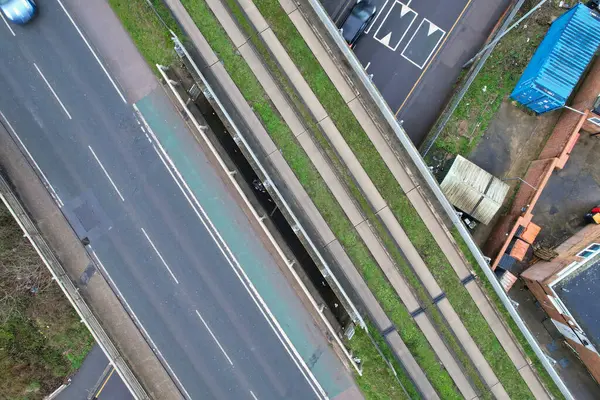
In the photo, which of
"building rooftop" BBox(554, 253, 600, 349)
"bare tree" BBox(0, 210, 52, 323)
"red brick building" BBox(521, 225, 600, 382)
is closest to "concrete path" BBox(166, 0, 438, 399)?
"red brick building" BBox(521, 225, 600, 382)

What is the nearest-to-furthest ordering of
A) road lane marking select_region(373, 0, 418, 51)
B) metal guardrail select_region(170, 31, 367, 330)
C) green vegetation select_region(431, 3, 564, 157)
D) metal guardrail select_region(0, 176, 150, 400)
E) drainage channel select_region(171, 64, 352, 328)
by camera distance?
metal guardrail select_region(170, 31, 367, 330) → metal guardrail select_region(0, 176, 150, 400) → drainage channel select_region(171, 64, 352, 328) → green vegetation select_region(431, 3, 564, 157) → road lane marking select_region(373, 0, 418, 51)

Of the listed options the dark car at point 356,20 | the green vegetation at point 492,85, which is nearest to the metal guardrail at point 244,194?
the dark car at point 356,20

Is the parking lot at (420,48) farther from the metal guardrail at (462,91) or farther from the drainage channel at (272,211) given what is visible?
the drainage channel at (272,211)

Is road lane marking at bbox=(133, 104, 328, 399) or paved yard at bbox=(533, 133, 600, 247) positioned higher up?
road lane marking at bbox=(133, 104, 328, 399)

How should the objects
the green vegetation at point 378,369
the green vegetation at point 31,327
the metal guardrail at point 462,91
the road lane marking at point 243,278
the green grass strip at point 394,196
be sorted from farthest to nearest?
1. the metal guardrail at point 462,91
2. the road lane marking at point 243,278
3. the green vegetation at point 31,327
4. the green vegetation at point 378,369
5. the green grass strip at point 394,196

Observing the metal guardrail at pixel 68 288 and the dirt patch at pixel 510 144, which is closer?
the metal guardrail at pixel 68 288

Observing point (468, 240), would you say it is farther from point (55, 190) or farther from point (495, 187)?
point (55, 190)

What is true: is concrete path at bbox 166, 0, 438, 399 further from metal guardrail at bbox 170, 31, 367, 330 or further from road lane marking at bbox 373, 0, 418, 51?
road lane marking at bbox 373, 0, 418, 51

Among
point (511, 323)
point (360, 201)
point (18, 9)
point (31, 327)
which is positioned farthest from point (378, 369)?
point (18, 9)
